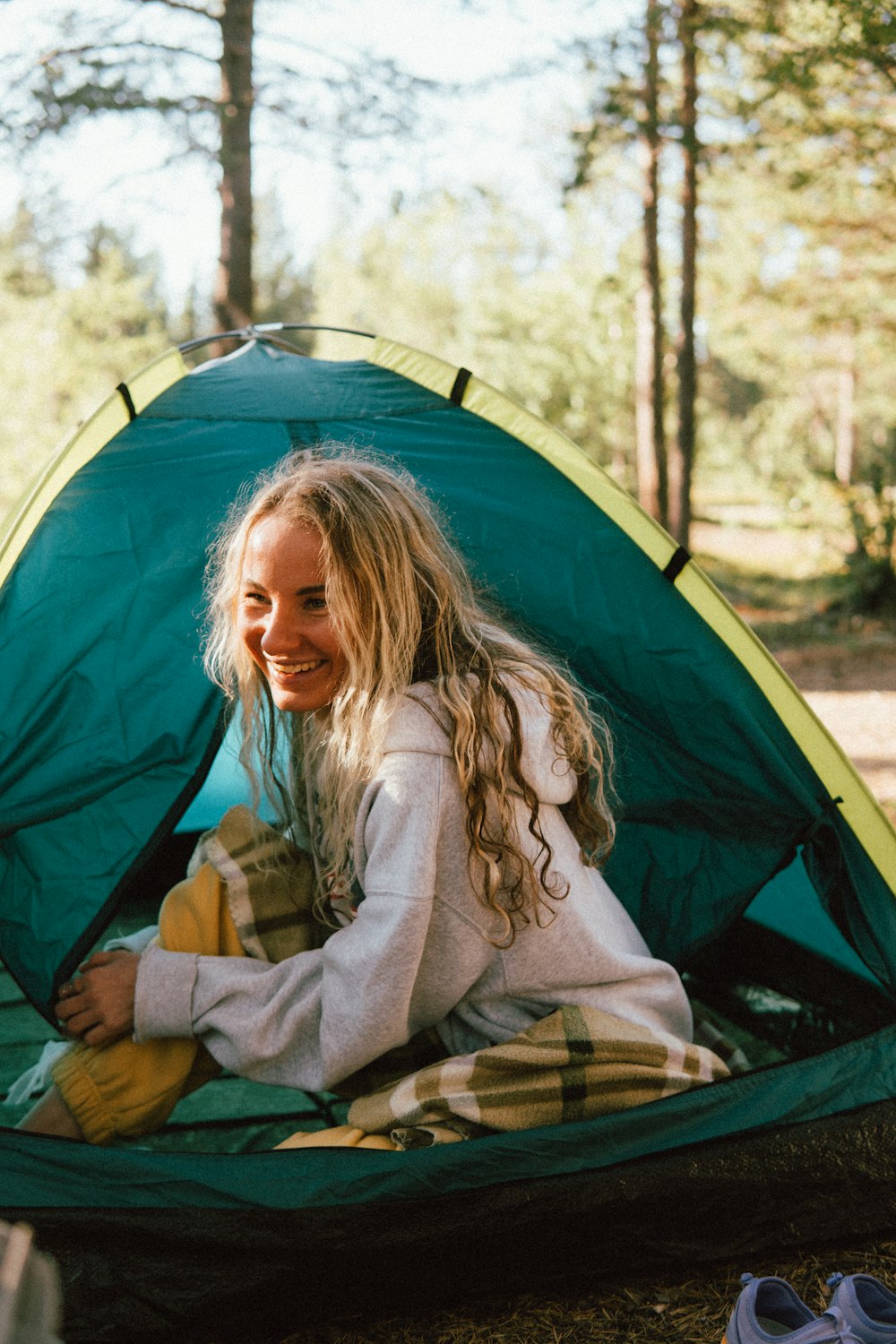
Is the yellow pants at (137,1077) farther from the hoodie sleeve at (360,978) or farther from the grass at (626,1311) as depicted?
the grass at (626,1311)

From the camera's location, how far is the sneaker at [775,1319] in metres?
1.32

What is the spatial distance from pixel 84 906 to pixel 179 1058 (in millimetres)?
336

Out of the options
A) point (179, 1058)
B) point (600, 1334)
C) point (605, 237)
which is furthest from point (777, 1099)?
point (605, 237)

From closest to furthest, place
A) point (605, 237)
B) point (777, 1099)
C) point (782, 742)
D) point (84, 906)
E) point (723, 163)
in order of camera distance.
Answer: point (777, 1099), point (84, 906), point (782, 742), point (723, 163), point (605, 237)

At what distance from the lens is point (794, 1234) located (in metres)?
1.70

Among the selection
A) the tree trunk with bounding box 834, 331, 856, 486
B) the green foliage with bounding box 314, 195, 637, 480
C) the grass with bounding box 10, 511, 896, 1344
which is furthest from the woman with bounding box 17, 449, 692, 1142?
the tree trunk with bounding box 834, 331, 856, 486

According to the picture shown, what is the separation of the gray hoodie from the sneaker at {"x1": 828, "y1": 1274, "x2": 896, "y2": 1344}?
436 mm

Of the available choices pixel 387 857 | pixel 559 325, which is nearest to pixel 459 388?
pixel 387 857

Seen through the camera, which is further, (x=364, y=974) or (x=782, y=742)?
(x=782, y=742)

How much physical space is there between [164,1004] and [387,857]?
41 centimetres

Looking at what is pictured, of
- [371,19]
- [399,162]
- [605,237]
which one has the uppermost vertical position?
[605,237]

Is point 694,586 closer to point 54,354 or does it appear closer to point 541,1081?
point 541,1081

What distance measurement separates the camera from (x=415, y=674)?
5.80 ft

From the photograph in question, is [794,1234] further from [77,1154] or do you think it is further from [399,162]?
[399,162]
